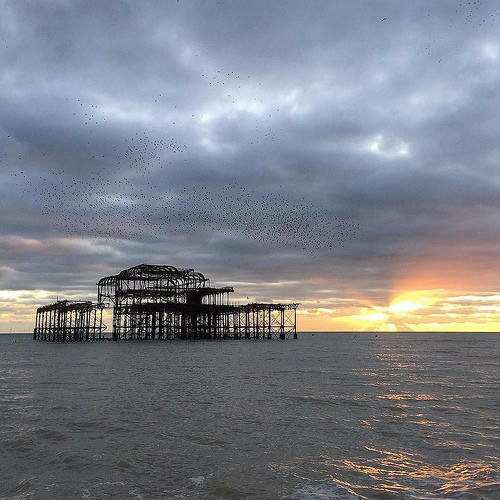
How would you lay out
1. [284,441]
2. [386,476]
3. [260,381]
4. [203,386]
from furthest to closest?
[260,381], [203,386], [284,441], [386,476]

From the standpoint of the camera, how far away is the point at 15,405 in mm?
20406

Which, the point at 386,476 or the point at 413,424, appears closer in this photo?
the point at 386,476

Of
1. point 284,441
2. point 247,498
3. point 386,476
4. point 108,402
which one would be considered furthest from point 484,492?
point 108,402

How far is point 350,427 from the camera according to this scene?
1591 cm

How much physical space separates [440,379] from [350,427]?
18.0 meters

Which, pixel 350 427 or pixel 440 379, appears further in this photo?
pixel 440 379

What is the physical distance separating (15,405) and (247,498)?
48.3 feet

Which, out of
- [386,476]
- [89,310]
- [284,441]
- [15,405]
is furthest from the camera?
[89,310]

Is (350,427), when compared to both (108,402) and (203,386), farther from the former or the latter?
(203,386)

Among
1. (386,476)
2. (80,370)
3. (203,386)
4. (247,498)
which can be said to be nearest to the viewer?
(247,498)

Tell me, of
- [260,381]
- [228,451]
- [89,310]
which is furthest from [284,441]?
[89,310]

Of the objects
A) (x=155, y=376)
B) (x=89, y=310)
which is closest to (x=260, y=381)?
(x=155, y=376)

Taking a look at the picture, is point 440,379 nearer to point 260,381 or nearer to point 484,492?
point 260,381

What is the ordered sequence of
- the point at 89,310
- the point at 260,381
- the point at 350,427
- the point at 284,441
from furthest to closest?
1. the point at 89,310
2. the point at 260,381
3. the point at 350,427
4. the point at 284,441
